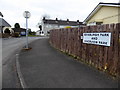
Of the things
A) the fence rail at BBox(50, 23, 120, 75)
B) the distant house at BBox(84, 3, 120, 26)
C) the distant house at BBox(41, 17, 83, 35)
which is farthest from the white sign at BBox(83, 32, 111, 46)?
the distant house at BBox(41, 17, 83, 35)

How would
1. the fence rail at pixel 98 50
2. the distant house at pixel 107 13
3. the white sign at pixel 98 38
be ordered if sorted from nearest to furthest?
the fence rail at pixel 98 50 < the white sign at pixel 98 38 < the distant house at pixel 107 13

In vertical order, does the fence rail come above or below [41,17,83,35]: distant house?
below

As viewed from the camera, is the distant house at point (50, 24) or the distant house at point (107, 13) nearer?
the distant house at point (107, 13)

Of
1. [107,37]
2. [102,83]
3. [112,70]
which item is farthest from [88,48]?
[102,83]

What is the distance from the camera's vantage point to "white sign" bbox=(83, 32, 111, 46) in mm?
3854

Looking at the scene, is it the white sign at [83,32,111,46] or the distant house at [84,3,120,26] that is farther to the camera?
the distant house at [84,3,120,26]

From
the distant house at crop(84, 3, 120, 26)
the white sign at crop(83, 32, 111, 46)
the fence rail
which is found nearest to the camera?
the fence rail

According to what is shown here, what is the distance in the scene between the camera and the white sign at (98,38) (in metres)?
3.85

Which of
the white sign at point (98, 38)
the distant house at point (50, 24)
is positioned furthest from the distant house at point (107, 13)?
the distant house at point (50, 24)

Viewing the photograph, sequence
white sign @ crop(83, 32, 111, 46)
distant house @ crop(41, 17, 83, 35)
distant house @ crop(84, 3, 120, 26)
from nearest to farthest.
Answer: white sign @ crop(83, 32, 111, 46), distant house @ crop(84, 3, 120, 26), distant house @ crop(41, 17, 83, 35)

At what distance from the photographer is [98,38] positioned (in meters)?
4.29

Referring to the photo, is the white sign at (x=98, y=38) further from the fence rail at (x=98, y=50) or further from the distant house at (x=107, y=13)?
the distant house at (x=107, y=13)

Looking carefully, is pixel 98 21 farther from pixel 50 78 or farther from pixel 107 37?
pixel 50 78

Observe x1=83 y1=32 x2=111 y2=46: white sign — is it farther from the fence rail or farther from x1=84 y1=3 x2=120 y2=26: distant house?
x1=84 y1=3 x2=120 y2=26: distant house
